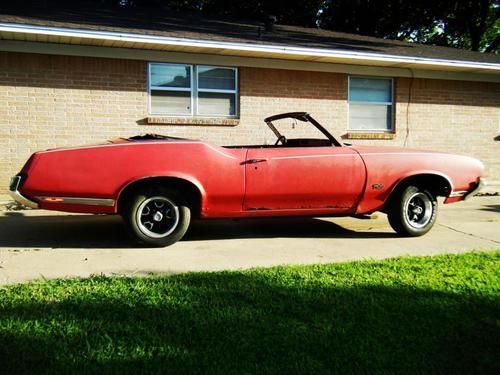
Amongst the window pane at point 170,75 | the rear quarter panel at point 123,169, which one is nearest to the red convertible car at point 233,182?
the rear quarter panel at point 123,169

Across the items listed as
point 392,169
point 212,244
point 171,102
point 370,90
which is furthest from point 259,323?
point 370,90

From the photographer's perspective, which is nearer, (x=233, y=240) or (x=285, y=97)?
(x=233, y=240)

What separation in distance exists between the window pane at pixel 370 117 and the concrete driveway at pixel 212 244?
3930mm

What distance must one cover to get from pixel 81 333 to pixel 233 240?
320 cm

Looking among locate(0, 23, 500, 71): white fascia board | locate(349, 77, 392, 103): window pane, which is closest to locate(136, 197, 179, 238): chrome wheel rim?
locate(0, 23, 500, 71): white fascia board

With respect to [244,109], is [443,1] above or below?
above

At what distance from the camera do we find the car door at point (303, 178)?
5.72 meters

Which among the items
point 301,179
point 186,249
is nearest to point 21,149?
point 186,249

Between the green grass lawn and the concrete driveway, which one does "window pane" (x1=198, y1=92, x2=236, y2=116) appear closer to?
the concrete driveway

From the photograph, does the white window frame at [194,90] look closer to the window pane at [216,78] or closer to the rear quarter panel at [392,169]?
the window pane at [216,78]

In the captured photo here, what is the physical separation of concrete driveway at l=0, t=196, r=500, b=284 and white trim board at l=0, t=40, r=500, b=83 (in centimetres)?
298

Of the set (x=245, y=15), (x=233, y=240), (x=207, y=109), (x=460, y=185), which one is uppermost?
(x=245, y=15)

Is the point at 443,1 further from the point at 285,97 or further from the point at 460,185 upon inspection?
the point at 460,185

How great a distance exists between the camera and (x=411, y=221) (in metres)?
6.41
